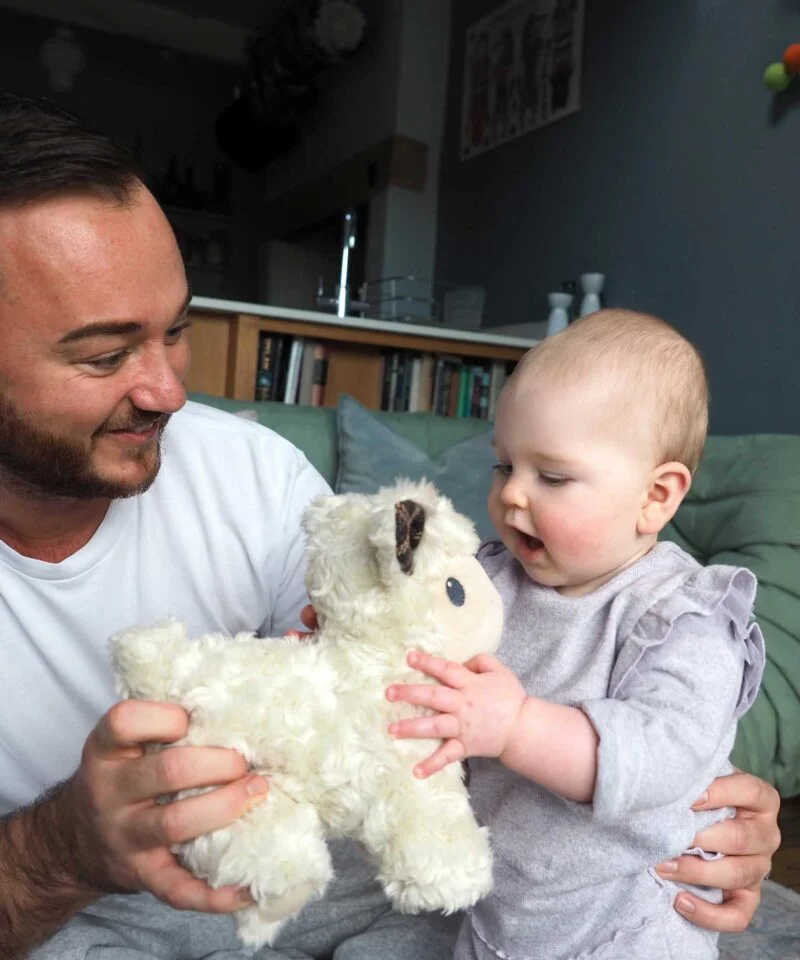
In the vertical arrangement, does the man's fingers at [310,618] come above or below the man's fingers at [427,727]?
above

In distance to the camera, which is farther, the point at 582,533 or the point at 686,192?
the point at 686,192

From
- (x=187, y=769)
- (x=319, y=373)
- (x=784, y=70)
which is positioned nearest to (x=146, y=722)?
(x=187, y=769)

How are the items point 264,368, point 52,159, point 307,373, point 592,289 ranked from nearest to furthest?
point 52,159 < point 264,368 < point 307,373 < point 592,289

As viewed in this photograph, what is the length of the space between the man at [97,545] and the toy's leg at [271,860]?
7.1 inches

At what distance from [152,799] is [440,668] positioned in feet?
0.79

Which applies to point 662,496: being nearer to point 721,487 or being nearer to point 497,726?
point 497,726

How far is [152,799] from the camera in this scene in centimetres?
65

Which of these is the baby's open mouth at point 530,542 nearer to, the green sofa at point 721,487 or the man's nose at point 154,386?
the man's nose at point 154,386

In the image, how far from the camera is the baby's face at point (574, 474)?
82 cm

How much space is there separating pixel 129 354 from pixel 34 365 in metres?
0.10

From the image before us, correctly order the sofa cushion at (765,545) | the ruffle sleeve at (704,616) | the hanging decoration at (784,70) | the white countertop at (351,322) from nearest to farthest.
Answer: the ruffle sleeve at (704,616)
the sofa cushion at (765,545)
the hanging decoration at (784,70)
the white countertop at (351,322)

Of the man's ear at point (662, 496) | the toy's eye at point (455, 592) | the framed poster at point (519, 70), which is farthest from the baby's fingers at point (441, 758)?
the framed poster at point (519, 70)

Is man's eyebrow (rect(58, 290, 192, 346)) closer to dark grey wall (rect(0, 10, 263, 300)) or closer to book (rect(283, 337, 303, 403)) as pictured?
book (rect(283, 337, 303, 403))

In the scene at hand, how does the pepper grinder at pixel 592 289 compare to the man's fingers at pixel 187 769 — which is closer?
the man's fingers at pixel 187 769
